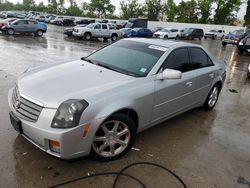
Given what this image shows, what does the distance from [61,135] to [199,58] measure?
3481 millimetres

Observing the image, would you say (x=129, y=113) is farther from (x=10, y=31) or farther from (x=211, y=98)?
(x=10, y=31)

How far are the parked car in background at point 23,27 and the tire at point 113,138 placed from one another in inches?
860

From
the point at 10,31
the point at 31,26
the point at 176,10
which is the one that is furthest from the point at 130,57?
the point at 176,10

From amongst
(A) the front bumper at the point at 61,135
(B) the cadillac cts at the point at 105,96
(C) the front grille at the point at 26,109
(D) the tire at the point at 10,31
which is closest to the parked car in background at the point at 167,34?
(D) the tire at the point at 10,31

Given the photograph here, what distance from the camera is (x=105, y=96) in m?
3.29

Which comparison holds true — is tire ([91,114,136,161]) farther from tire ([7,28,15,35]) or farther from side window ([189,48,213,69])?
tire ([7,28,15,35])

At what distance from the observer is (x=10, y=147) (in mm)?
3732

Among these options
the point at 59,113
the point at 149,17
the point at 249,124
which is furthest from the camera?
the point at 149,17

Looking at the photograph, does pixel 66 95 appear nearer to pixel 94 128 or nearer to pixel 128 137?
pixel 94 128

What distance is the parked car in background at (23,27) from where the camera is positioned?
2220cm

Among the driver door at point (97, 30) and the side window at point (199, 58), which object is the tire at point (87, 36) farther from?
the side window at point (199, 58)

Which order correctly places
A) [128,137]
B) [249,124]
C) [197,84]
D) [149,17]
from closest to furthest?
[128,137] → [197,84] → [249,124] → [149,17]

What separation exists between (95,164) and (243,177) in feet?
6.75

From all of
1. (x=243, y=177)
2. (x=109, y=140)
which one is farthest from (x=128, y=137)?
(x=243, y=177)
